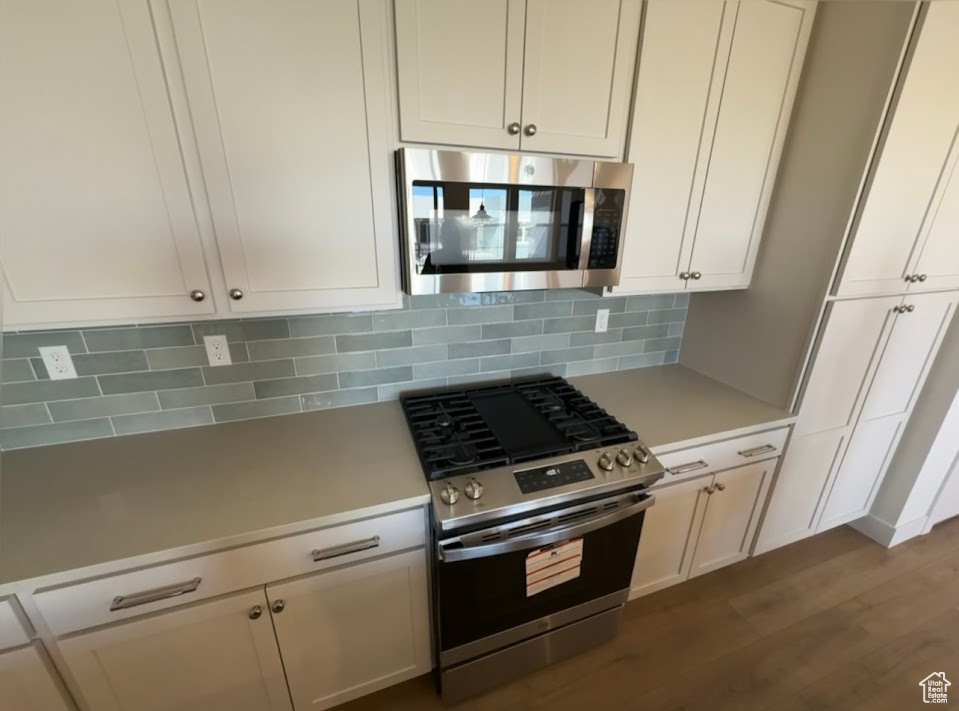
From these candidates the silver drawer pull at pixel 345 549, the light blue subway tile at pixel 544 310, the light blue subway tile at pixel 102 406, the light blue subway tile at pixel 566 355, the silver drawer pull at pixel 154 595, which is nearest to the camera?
the silver drawer pull at pixel 154 595

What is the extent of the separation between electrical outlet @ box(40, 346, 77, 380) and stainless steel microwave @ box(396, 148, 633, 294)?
1060mm

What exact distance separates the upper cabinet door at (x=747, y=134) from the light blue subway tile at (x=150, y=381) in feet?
6.09

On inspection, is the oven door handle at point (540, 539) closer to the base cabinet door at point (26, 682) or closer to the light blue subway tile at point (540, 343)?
the light blue subway tile at point (540, 343)

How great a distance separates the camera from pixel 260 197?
105 cm

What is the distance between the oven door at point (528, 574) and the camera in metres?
Answer: 1.17

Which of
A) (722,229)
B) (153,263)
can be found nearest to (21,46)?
(153,263)

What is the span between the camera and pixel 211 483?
1159 millimetres

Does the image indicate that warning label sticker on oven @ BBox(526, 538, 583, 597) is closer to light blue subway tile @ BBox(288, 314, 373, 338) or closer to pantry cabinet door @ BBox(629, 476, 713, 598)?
pantry cabinet door @ BBox(629, 476, 713, 598)

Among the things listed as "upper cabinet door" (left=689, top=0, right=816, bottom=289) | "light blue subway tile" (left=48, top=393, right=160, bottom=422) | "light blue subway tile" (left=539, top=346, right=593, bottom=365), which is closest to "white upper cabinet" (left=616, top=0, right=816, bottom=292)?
"upper cabinet door" (left=689, top=0, right=816, bottom=289)

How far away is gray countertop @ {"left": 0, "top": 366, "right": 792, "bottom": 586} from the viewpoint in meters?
0.96

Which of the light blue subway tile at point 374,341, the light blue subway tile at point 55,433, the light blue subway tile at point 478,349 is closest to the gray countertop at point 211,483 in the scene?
the light blue subway tile at point 55,433

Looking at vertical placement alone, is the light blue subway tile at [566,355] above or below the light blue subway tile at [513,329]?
below

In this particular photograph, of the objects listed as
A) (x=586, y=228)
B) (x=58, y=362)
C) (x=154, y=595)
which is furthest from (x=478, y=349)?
(x=58, y=362)

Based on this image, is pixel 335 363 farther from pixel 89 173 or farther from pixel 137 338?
pixel 89 173
